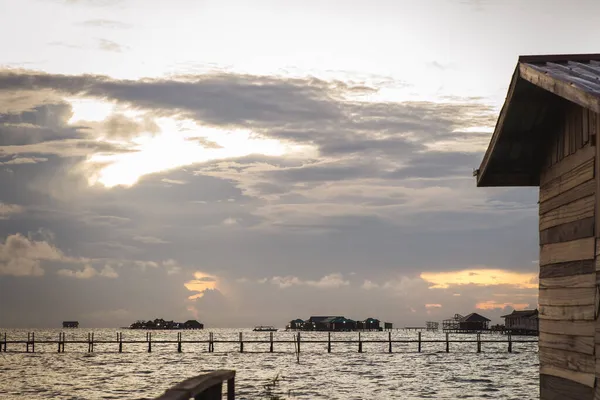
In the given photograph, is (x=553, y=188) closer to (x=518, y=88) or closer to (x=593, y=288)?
(x=518, y=88)

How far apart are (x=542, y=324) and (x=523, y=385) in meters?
46.2

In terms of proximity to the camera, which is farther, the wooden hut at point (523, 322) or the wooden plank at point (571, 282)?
the wooden hut at point (523, 322)

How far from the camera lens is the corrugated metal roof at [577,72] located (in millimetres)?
9656

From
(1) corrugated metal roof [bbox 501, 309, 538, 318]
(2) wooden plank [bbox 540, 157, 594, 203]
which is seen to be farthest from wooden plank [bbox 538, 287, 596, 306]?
(1) corrugated metal roof [bbox 501, 309, 538, 318]

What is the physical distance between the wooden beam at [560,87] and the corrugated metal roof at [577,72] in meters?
0.05

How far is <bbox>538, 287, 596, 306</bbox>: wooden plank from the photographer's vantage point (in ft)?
34.5

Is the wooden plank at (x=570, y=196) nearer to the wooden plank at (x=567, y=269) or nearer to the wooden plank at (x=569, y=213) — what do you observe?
the wooden plank at (x=569, y=213)

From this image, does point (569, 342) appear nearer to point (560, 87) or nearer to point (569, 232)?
point (569, 232)

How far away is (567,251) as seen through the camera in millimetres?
11469

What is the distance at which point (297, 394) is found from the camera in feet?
146

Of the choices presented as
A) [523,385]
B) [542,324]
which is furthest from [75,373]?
[542,324]

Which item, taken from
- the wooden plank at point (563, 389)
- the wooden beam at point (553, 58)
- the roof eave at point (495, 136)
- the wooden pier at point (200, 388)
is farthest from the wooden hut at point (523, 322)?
the wooden pier at point (200, 388)

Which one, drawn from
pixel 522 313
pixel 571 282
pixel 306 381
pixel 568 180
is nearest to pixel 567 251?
pixel 571 282

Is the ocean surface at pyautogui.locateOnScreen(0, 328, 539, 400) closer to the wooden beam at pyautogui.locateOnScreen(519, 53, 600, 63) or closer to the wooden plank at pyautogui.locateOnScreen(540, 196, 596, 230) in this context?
the wooden plank at pyautogui.locateOnScreen(540, 196, 596, 230)
